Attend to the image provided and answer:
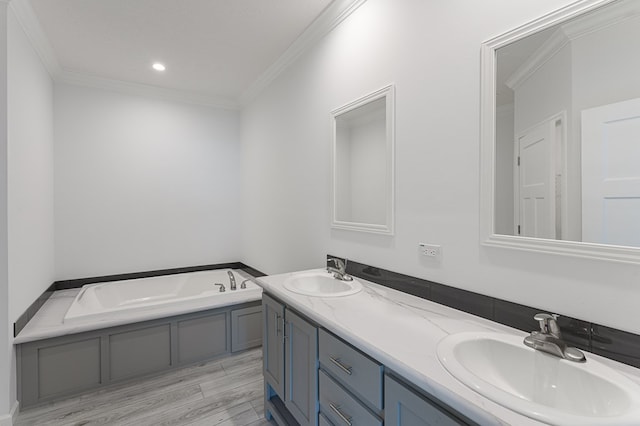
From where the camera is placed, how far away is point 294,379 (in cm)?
160

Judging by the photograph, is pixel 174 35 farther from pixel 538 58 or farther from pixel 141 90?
pixel 538 58

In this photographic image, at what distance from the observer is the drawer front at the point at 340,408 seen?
1.10 m

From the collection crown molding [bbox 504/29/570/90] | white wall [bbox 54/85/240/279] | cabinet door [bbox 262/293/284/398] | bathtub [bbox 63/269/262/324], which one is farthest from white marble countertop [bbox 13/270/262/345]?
crown molding [bbox 504/29/570/90]

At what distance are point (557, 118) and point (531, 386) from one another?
36.4 inches

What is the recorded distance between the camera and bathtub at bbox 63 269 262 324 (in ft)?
7.88

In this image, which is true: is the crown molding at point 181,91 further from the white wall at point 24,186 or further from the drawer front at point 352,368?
the drawer front at point 352,368

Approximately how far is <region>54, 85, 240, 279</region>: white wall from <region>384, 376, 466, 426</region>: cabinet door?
3.32 meters

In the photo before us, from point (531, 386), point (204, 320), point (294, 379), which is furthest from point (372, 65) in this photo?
point (204, 320)

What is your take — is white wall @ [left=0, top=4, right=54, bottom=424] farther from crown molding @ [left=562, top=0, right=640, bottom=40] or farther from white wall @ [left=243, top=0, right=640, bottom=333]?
crown molding @ [left=562, top=0, right=640, bottom=40]

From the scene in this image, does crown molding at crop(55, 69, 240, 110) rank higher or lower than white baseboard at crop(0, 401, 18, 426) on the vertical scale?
higher

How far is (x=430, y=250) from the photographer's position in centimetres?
151

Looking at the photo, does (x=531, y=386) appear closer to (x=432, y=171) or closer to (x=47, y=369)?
(x=432, y=171)

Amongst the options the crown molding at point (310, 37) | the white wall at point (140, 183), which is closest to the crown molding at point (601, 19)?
the crown molding at point (310, 37)

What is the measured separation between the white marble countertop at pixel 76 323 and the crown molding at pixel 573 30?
8.46 ft
